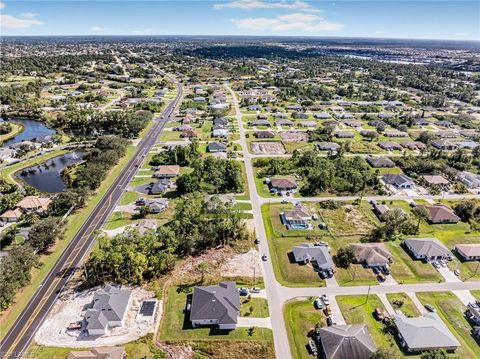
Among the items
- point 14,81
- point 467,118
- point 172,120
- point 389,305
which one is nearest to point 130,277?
point 389,305

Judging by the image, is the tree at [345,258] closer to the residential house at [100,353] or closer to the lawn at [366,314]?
the lawn at [366,314]

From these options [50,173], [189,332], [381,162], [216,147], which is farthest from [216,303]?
[50,173]

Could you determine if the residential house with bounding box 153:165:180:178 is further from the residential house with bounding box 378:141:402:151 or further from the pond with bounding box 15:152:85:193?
the residential house with bounding box 378:141:402:151

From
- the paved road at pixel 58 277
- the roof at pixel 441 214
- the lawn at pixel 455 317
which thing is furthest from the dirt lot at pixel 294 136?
the lawn at pixel 455 317

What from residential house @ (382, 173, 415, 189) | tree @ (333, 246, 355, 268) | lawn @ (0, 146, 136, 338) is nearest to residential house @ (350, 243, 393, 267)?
tree @ (333, 246, 355, 268)

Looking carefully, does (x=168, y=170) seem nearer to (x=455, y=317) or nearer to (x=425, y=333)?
(x=425, y=333)

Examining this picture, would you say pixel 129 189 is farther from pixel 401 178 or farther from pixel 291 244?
pixel 401 178
